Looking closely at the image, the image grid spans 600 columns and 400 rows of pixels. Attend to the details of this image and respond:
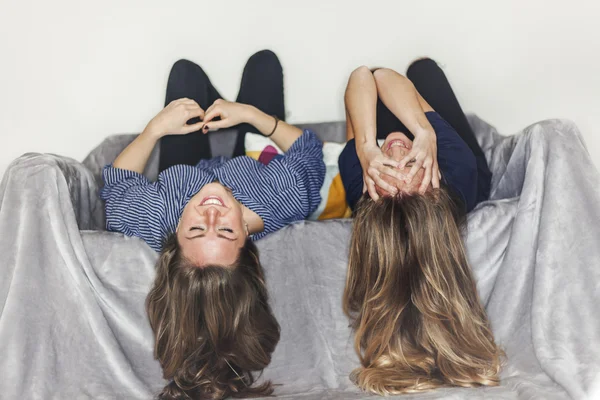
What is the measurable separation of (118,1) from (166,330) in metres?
1.50

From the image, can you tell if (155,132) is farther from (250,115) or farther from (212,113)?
(250,115)

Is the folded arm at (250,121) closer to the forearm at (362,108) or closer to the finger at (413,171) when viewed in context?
the forearm at (362,108)

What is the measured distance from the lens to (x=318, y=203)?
1.93 m

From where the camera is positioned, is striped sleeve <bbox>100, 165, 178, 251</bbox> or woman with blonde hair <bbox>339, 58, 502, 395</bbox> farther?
striped sleeve <bbox>100, 165, 178, 251</bbox>

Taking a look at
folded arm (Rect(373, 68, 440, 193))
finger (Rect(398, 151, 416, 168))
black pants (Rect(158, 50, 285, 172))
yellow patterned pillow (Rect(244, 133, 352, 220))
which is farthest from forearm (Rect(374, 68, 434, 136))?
black pants (Rect(158, 50, 285, 172))

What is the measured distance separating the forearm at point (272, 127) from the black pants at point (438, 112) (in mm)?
278

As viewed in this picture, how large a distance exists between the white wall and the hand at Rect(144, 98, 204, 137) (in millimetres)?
479

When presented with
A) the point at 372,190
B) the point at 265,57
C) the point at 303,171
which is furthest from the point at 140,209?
the point at 265,57

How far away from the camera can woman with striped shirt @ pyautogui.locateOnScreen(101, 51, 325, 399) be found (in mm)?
1582

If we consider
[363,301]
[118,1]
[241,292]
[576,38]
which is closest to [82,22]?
[118,1]

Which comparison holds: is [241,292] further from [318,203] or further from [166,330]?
[318,203]

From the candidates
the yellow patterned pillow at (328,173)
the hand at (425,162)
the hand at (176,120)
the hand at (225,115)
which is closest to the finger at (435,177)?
the hand at (425,162)

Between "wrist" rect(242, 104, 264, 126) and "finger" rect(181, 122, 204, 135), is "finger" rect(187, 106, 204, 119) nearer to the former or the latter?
"finger" rect(181, 122, 204, 135)

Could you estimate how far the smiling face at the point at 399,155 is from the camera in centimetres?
166
